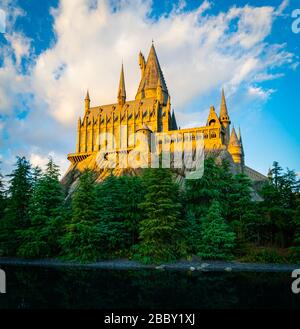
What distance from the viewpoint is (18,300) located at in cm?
1206

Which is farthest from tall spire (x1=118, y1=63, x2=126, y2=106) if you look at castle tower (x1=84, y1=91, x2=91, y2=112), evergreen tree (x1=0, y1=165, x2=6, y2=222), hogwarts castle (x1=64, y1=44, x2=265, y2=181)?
evergreen tree (x1=0, y1=165, x2=6, y2=222)

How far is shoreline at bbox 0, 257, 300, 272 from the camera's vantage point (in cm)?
1938

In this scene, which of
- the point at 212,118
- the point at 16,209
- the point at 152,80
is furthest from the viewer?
the point at 152,80

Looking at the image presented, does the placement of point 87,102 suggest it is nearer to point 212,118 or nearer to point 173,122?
point 173,122

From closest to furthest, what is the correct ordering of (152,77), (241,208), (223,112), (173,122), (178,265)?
(178,265)
(241,208)
(223,112)
(173,122)
(152,77)

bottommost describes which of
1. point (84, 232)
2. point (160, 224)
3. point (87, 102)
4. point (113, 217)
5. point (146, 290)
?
point (146, 290)

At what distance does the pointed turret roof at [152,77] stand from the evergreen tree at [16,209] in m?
55.1

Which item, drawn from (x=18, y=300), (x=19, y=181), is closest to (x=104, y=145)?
(x=19, y=181)

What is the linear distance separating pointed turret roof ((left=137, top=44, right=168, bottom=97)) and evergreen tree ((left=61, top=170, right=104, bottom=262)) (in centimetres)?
5820

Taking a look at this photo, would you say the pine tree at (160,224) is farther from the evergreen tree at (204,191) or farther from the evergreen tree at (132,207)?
the evergreen tree at (204,191)

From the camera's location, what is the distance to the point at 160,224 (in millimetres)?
21922

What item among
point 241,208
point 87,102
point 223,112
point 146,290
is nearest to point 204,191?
point 241,208

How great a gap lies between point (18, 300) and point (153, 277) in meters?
7.27

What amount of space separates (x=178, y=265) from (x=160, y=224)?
9.76 ft
